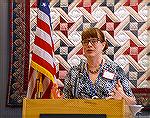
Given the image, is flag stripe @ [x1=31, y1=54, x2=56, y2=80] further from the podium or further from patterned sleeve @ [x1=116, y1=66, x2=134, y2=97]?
the podium

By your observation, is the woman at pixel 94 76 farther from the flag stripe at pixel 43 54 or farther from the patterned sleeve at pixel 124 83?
the flag stripe at pixel 43 54

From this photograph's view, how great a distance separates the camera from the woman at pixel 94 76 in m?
2.50

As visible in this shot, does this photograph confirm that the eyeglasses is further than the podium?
Yes

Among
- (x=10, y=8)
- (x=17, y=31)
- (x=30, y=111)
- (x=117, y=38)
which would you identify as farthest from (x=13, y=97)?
(x=30, y=111)

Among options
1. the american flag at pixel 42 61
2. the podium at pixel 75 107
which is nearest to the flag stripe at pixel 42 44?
the american flag at pixel 42 61

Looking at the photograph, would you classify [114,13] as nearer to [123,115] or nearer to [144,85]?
[144,85]

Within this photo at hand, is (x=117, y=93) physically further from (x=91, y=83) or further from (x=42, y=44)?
(x=42, y=44)

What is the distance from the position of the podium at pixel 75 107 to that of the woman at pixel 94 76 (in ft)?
2.50

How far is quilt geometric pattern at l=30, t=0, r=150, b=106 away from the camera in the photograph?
3.47 metres

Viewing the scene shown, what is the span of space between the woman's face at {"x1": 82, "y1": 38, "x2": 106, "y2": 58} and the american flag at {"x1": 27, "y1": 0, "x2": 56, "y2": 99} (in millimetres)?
517

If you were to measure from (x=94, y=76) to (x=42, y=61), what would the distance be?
565 millimetres

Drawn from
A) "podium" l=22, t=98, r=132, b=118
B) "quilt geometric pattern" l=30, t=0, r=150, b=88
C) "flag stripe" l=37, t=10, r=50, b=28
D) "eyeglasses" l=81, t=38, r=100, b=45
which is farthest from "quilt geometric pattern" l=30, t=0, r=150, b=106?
"podium" l=22, t=98, r=132, b=118

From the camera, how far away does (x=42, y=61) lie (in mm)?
A: 2980

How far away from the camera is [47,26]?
3.04m
